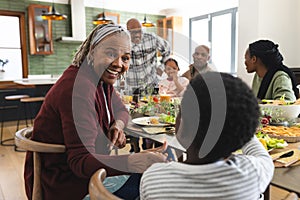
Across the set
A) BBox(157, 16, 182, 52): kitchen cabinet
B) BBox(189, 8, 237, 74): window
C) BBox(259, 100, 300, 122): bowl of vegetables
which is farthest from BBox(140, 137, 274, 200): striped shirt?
BBox(157, 16, 182, 52): kitchen cabinet

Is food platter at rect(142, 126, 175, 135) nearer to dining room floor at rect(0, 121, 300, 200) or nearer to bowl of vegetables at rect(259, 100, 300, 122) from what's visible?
bowl of vegetables at rect(259, 100, 300, 122)

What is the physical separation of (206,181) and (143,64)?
226 centimetres

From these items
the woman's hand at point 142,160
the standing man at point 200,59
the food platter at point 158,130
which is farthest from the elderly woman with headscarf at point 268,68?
the woman's hand at point 142,160

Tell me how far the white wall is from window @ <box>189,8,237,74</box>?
7.09 feet

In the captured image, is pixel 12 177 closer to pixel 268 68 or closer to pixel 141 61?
pixel 141 61

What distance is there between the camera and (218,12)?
6438 mm

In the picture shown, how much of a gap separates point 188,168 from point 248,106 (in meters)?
0.19

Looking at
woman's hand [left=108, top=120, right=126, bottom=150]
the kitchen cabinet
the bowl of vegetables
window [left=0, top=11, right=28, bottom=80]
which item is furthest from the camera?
the kitchen cabinet

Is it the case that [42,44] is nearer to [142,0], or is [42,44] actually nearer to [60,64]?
[60,64]

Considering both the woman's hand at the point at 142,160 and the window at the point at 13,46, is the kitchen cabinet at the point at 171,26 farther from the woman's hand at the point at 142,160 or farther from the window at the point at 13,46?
the woman's hand at the point at 142,160

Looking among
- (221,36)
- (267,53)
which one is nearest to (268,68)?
(267,53)

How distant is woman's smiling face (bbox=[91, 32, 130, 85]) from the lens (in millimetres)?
1127

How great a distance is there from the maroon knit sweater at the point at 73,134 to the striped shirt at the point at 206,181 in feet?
0.97

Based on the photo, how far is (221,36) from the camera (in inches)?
255
